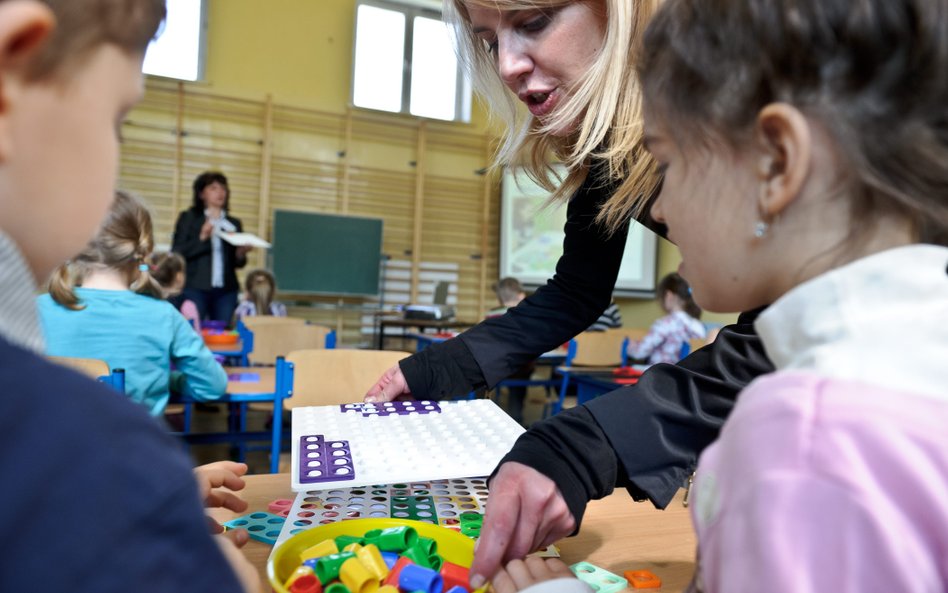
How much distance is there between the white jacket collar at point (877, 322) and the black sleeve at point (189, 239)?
4745 millimetres

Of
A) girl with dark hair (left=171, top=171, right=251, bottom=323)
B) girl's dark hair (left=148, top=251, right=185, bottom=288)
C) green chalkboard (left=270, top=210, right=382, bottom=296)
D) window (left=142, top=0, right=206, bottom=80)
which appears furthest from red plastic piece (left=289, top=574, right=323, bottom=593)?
window (left=142, top=0, right=206, bottom=80)

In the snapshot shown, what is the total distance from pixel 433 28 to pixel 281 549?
264 inches

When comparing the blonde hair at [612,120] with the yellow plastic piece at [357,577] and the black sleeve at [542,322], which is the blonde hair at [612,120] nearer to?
the black sleeve at [542,322]

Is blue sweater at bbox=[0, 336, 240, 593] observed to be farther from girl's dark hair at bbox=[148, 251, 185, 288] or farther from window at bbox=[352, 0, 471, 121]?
window at bbox=[352, 0, 471, 121]

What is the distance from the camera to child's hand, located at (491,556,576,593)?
1.70ft

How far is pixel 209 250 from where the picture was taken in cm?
464

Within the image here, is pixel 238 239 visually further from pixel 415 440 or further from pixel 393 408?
pixel 415 440

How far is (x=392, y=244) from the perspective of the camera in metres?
6.62

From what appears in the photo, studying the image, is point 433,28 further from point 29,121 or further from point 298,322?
point 29,121

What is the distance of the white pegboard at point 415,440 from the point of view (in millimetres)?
661

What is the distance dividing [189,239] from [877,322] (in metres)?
4.85

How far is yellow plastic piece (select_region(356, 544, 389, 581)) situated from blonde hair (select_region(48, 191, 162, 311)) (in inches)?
66.8

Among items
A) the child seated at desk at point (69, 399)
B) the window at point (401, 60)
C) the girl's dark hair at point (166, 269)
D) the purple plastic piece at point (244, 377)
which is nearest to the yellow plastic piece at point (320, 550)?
the child seated at desk at point (69, 399)

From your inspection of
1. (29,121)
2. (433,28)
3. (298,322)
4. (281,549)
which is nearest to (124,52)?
(29,121)
